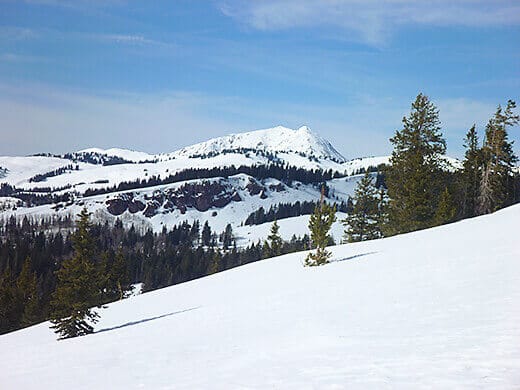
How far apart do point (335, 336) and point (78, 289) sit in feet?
56.4

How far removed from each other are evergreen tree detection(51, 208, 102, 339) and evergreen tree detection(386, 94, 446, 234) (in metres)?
30.2

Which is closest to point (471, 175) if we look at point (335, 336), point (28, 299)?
point (335, 336)

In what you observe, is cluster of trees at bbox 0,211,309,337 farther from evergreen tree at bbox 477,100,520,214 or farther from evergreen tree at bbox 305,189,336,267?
evergreen tree at bbox 477,100,520,214

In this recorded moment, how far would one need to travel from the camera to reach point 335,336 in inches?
454

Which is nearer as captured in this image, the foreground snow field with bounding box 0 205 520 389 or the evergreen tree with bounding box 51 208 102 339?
the foreground snow field with bounding box 0 205 520 389

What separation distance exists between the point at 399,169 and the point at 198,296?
2567 centimetres

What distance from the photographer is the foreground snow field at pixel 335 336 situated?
26.2ft

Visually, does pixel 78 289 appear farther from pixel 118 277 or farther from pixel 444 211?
pixel 444 211

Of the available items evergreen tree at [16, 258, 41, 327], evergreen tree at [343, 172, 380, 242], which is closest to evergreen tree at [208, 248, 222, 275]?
evergreen tree at [16, 258, 41, 327]

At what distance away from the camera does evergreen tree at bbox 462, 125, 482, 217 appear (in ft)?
155

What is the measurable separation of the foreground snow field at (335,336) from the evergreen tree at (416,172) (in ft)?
45.0

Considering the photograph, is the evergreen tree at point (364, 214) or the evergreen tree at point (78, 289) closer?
the evergreen tree at point (78, 289)

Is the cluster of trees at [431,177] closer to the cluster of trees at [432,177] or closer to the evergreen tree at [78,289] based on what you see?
the cluster of trees at [432,177]

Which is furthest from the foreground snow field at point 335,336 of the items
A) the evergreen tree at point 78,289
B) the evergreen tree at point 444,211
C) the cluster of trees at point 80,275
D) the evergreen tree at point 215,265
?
the evergreen tree at point 215,265
